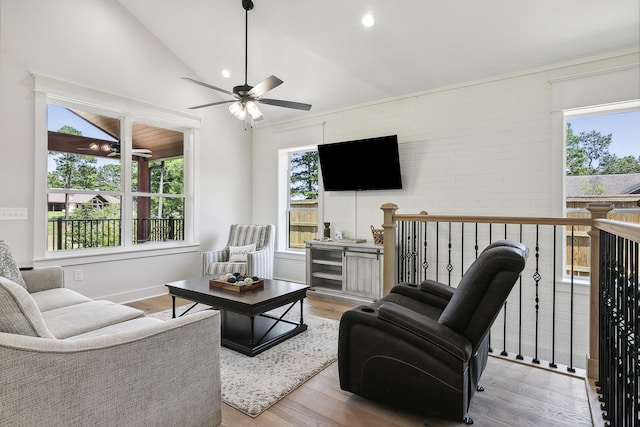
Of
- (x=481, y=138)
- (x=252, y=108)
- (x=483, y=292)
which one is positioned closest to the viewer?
(x=483, y=292)

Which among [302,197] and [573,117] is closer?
[573,117]

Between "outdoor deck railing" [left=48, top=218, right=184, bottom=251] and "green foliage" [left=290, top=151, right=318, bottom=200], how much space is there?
1.90 meters

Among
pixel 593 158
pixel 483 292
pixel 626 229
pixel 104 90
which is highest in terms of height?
pixel 104 90

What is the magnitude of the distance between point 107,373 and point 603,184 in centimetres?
434

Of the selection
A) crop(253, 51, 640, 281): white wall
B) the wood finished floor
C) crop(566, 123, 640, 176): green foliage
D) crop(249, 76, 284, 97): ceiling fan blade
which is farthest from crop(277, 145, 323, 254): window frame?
crop(566, 123, 640, 176): green foliage

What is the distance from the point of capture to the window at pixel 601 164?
3.29 metres

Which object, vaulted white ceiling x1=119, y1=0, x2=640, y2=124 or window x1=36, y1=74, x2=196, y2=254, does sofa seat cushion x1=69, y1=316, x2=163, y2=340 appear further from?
vaulted white ceiling x1=119, y1=0, x2=640, y2=124

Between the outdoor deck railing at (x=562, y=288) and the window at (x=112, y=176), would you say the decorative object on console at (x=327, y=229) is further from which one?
the window at (x=112, y=176)

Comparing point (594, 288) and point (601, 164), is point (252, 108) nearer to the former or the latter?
point (594, 288)

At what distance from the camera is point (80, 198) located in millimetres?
4105

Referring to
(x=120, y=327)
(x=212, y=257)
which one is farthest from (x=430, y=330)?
(x=212, y=257)

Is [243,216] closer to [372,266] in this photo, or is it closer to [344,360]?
[372,266]

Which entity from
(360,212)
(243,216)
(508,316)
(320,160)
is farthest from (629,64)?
(243,216)

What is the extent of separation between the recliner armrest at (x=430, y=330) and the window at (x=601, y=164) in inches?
89.1
